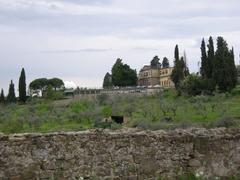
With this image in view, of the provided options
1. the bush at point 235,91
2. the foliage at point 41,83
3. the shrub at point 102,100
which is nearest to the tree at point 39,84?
the foliage at point 41,83

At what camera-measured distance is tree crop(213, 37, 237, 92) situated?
6181cm

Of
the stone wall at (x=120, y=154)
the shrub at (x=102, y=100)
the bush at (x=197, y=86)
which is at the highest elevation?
the bush at (x=197, y=86)

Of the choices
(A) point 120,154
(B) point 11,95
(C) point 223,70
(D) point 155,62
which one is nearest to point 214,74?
(C) point 223,70

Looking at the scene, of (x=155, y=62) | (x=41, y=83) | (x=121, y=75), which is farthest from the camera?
(x=155, y=62)

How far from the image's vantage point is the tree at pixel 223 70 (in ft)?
203

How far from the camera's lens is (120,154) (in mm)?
7398

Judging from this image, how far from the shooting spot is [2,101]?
3324 inches

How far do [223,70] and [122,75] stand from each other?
40.8 meters

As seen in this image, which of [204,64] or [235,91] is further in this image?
[204,64]

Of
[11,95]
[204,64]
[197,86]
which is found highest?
[204,64]

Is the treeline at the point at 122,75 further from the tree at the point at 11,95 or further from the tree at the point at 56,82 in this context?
the tree at the point at 11,95

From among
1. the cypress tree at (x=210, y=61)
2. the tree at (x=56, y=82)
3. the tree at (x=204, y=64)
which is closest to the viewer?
the cypress tree at (x=210, y=61)

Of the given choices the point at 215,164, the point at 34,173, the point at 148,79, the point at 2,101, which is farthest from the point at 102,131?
the point at 148,79

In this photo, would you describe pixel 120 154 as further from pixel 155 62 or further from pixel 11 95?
pixel 155 62
